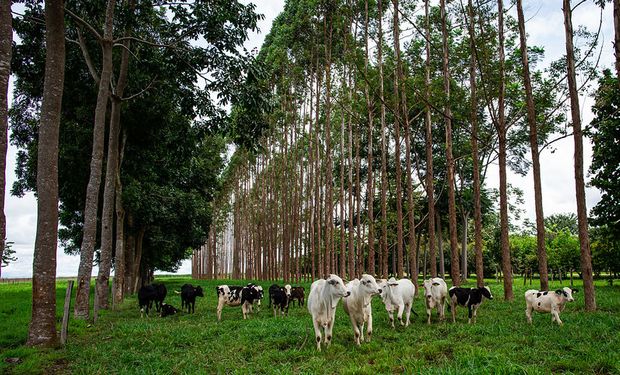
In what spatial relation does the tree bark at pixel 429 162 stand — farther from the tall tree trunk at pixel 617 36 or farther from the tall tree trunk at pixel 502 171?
the tall tree trunk at pixel 617 36

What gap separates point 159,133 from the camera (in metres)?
20.2

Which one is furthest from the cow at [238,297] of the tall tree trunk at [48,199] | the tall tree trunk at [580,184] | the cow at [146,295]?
the tall tree trunk at [580,184]

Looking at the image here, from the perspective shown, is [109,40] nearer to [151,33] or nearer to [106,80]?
[106,80]

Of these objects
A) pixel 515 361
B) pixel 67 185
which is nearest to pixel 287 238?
pixel 67 185

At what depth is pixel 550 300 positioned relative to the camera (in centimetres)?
1021

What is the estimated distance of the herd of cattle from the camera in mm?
8508

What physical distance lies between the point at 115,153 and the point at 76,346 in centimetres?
914

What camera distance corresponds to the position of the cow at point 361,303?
8.58 m

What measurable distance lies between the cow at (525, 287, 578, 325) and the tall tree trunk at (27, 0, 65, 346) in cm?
1067

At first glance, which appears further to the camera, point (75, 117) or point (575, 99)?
point (75, 117)

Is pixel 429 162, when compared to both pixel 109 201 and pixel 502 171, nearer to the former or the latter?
pixel 502 171

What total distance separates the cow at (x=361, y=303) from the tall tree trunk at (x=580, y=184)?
7.07m

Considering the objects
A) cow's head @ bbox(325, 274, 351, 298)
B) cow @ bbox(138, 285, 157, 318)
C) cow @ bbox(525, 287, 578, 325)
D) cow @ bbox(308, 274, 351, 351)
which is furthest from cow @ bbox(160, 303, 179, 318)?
cow @ bbox(525, 287, 578, 325)

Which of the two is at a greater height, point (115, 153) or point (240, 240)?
point (115, 153)
